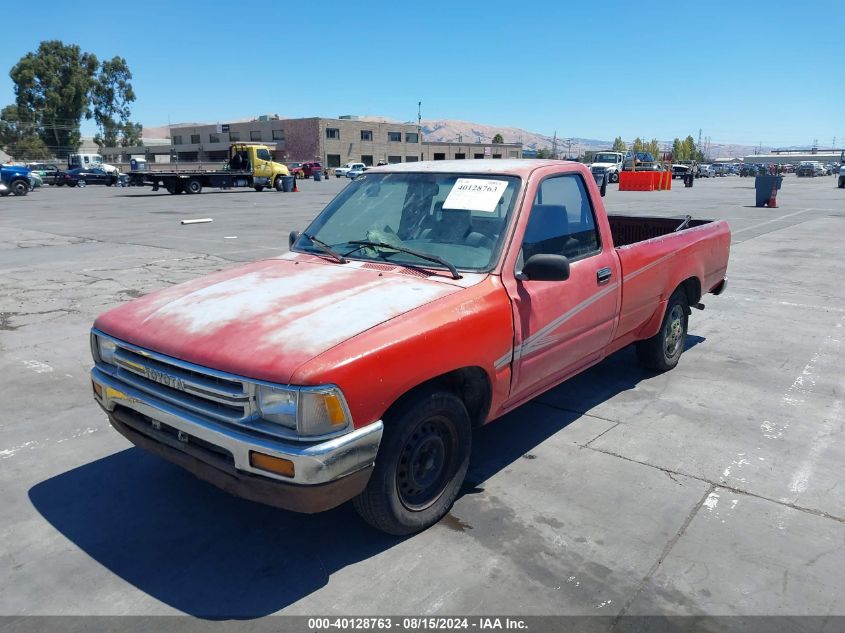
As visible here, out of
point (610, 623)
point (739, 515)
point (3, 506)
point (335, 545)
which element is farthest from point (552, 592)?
point (3, 506)

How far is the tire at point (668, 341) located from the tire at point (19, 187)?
1399 inches

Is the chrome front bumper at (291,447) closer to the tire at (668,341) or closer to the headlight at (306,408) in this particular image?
the headlight at (306,408)

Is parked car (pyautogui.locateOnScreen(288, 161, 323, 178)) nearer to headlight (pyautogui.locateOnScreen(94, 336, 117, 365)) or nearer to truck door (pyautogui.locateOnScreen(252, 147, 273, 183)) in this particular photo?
truck door (pyautogui.locateOnScreen(252, 147, 273, 183))

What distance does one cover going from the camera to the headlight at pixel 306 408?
2.49 meters

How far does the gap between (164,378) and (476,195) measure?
2.02 meters

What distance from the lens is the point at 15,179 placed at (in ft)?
104

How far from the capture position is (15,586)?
2.79 metres

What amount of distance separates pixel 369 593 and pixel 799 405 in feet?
12.5

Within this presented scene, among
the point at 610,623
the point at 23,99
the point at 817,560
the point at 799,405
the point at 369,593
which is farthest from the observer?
the point at 23,99

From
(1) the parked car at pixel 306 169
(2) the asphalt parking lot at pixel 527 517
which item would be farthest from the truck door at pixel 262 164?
(2) the asphalt parking lot at pixel 527 517

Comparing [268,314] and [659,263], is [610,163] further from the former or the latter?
[268,314]

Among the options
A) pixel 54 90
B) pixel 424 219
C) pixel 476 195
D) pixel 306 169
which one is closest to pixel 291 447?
pixel 424 219

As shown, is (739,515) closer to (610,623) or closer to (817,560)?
(817,560)

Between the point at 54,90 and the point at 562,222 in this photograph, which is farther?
the point at 54,90
